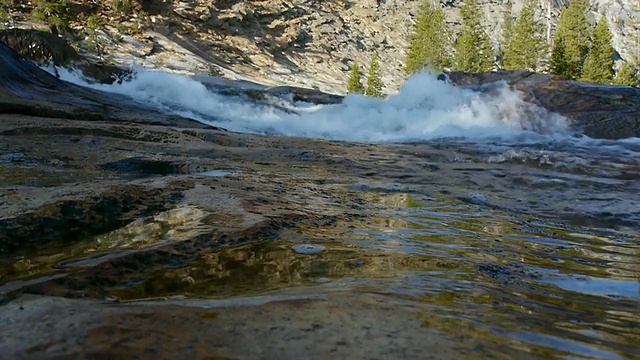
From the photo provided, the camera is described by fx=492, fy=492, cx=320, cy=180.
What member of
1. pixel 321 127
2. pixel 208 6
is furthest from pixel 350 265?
pixel 208 6

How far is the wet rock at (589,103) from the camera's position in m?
10.6

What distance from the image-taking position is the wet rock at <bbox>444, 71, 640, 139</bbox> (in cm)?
1059

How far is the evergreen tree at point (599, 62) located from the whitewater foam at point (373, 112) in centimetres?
3243

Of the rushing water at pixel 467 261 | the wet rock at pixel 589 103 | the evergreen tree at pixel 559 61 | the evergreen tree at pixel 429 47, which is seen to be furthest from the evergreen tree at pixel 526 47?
the rushing water at pixel 467 261

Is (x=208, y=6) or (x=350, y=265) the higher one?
(x=208, y=6)

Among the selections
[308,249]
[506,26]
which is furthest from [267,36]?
[308,249]

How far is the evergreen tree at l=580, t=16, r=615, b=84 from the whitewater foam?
106 feet

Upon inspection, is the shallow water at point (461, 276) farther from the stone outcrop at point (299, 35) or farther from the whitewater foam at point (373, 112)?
the stone outcrop at point (299, 35)

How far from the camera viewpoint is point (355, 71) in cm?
3928

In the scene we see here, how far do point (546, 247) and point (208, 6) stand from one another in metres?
41.9

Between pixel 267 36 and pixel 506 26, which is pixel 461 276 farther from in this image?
pixel 506 26

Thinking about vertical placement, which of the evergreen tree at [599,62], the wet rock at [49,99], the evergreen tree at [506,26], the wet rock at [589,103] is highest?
the evergreen tree at [506,26]

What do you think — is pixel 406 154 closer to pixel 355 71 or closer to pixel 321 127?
pixel 321 127

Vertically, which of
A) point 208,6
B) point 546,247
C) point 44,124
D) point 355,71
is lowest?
point 546,247
